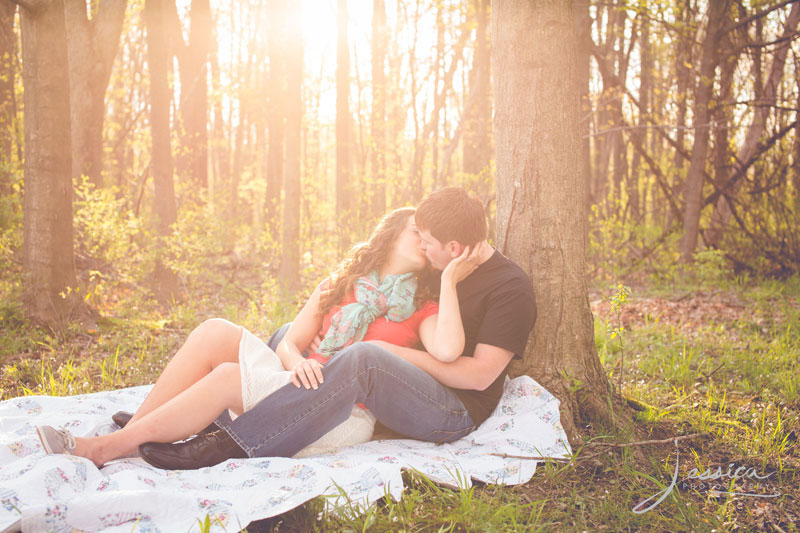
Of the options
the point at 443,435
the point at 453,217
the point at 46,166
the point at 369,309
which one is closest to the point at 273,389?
the point at 369,309

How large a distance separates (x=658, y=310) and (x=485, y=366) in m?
4.74

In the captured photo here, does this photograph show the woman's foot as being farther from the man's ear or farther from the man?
the man's ear

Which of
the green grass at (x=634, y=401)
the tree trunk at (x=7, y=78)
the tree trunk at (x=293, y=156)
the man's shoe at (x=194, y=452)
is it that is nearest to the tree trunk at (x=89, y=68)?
the tree trunk at (x=7, y=78)

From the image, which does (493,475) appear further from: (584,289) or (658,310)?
(658,310)

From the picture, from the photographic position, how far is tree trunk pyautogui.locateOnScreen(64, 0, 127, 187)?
714 centimetres

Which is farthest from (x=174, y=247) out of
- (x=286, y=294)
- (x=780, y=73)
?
(x=780, y=73)

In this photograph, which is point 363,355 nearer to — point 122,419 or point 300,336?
point 300,336

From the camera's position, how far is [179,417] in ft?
8.46

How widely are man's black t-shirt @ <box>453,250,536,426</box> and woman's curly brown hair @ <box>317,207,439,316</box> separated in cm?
21

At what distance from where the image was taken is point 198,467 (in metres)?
2.61

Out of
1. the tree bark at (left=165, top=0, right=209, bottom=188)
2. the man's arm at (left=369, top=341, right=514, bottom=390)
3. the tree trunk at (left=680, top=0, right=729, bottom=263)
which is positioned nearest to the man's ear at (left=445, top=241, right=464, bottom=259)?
the man's arm at (left=369, top=341, right=514, bottom=390)

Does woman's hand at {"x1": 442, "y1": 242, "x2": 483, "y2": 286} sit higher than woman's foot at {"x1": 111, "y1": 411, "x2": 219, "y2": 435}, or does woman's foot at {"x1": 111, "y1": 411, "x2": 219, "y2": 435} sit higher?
woman's hand at {"x1": 442, "y1": 242, "x2": 483, "y2": 286}

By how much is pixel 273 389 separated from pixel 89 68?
6474mm

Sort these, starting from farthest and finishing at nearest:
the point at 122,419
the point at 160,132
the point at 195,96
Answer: the point at 195,96 → the point at 160,132 → the point at 122,419
